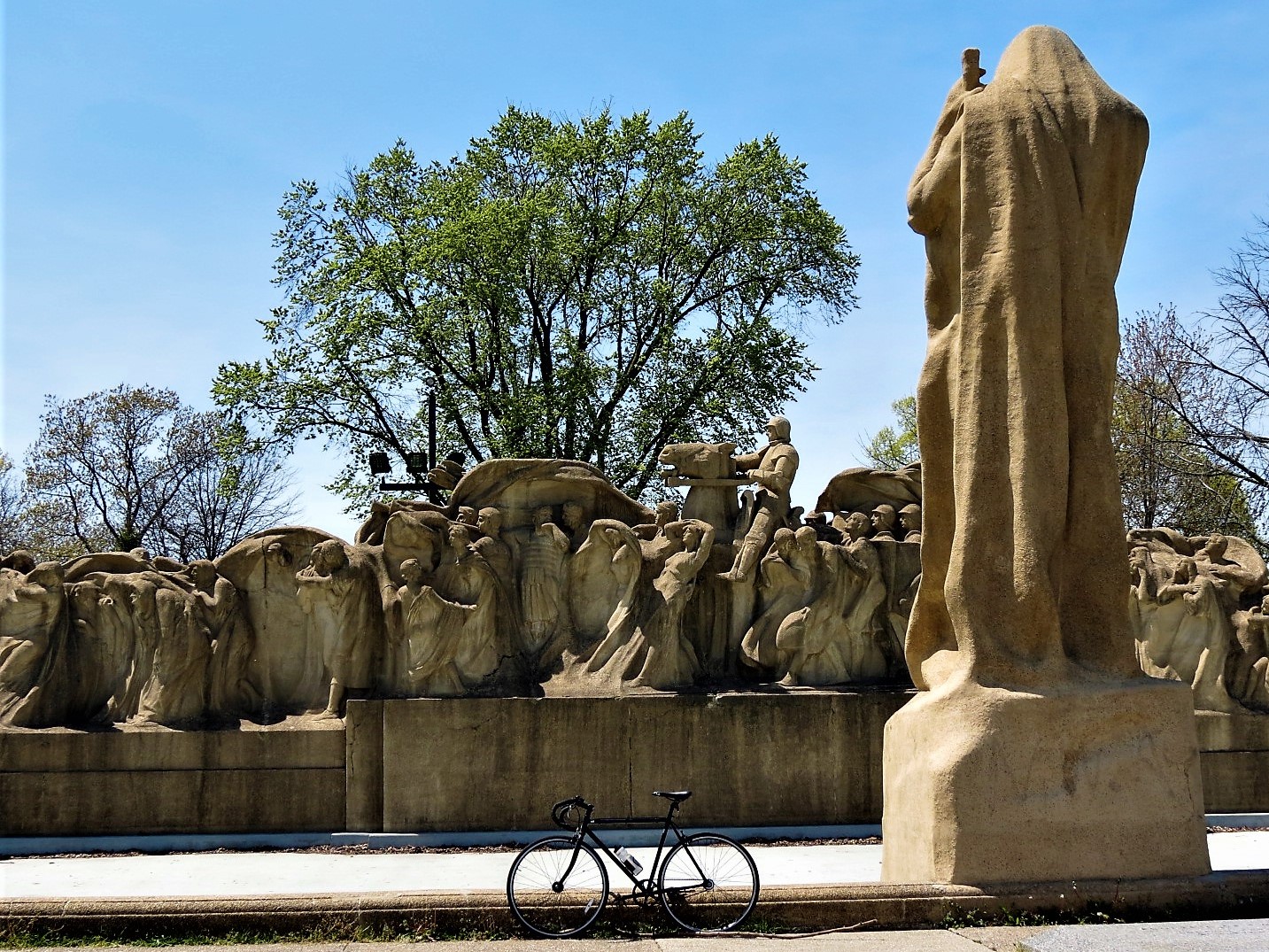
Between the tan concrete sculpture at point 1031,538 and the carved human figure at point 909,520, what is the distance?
6.10 m

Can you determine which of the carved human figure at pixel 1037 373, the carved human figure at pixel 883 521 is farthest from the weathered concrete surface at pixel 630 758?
the carved human figure at pixel 1037 373

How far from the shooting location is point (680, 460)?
46.0 ft

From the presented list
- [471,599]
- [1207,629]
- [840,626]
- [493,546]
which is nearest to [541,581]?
[493,546]

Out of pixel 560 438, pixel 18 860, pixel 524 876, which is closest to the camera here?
pixel 524 876

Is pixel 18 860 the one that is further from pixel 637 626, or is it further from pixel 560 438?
pixel 560 438

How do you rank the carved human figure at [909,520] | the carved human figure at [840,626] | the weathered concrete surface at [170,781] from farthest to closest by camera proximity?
the carved human figure at [909,520] < the carved human figure at [840,626] < the weathered concrete surface at [170,781]

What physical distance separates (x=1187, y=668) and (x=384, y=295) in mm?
18460

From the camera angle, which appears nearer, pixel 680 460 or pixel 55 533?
pixel 680 460

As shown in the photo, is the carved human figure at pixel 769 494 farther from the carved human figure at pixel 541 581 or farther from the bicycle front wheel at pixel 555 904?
the bicycle front wheel at pixel 555 904

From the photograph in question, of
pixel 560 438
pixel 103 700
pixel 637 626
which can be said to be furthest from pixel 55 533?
pixel 637 626

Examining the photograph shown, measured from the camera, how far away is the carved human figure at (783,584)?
43.9 feet

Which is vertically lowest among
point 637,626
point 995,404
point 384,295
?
point 637,626

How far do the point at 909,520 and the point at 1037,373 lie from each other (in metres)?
6.78

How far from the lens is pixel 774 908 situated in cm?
638
